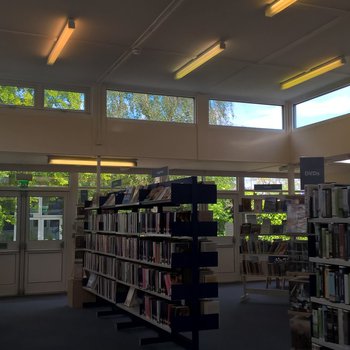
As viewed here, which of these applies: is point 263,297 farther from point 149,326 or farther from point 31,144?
point 31,144

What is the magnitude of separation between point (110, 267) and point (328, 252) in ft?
14.2

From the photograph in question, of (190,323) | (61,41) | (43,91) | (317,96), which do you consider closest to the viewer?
(190,323)

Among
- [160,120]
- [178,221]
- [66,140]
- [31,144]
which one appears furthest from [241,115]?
[178,221]

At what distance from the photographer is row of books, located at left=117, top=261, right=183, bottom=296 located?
221 inches

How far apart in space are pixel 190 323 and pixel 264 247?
3.88 m

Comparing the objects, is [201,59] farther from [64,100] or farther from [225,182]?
[225,182]

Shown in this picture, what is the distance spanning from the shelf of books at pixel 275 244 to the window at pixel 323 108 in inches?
80.0

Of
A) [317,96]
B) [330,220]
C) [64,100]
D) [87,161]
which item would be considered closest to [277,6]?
[330,220]

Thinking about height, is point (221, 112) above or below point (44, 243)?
above

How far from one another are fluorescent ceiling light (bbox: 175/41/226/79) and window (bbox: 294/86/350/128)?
315 centimetres

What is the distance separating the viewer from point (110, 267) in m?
7.68

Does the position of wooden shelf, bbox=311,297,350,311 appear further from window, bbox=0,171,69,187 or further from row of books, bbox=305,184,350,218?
window, bbox=0,171,69,187

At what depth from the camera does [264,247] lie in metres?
9.09

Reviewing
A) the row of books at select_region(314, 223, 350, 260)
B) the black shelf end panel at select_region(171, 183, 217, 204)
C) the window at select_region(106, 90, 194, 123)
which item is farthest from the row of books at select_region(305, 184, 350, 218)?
the window at select_region(106, 90, 194, 123)
